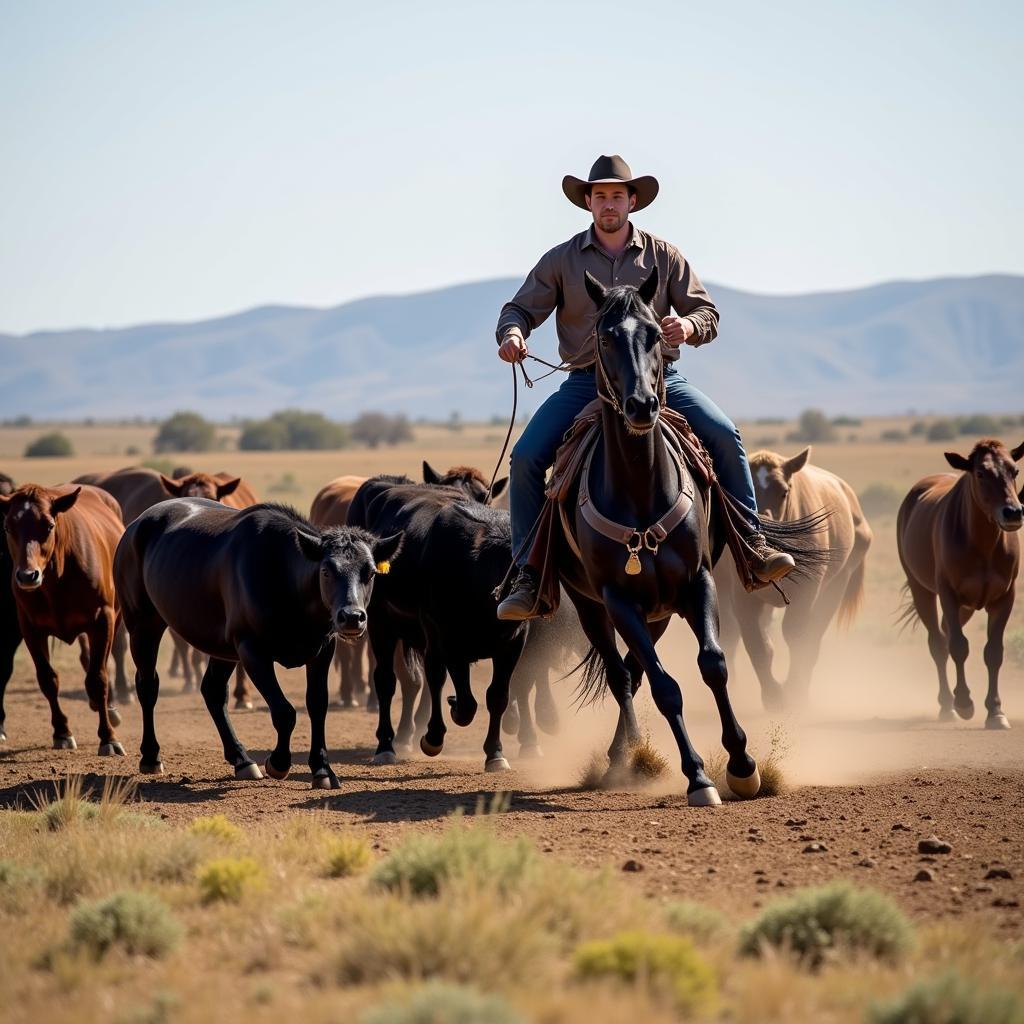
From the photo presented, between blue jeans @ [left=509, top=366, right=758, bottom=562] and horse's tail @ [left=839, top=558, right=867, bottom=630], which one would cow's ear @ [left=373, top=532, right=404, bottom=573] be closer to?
blue jeans @ [left=509, top=366, right=758, bottom=562]

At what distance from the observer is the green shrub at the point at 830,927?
5.37 metres

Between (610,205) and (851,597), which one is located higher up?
(610,205)

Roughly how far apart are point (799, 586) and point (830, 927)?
10.7 m

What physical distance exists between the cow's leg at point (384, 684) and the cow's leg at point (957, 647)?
508 centimetres

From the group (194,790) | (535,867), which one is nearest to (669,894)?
(535,867)

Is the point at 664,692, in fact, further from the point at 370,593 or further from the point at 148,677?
the point at 148,677

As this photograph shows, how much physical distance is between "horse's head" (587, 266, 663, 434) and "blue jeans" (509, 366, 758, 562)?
87 cm

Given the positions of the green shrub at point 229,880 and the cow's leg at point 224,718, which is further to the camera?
the cow's leg at point 224,718

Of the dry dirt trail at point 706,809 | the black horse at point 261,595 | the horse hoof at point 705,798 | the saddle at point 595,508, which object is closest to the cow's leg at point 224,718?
the black horse at point 261,595

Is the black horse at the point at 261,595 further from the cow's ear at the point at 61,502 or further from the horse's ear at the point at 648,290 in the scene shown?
the horse's ear at the point at 648,290

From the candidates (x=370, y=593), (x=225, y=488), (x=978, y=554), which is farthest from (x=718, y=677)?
(x=225, y=488)

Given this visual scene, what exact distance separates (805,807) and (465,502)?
15.6ft

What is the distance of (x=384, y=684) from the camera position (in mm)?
12766

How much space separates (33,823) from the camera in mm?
8281
